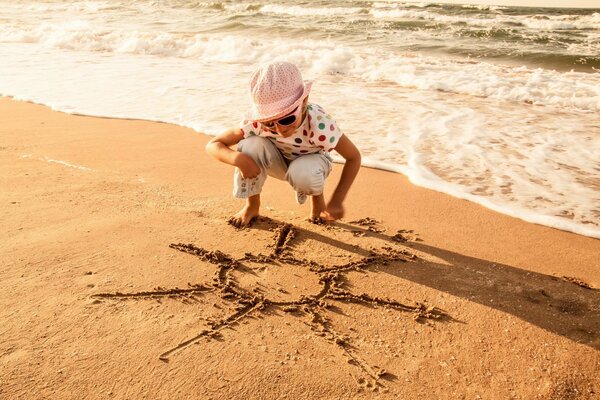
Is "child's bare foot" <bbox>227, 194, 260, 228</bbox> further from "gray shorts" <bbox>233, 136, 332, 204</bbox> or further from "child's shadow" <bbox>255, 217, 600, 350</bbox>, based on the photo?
"child's shadow" <bbox>255, 217, 600, 350</bbox>

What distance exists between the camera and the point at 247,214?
290 cm

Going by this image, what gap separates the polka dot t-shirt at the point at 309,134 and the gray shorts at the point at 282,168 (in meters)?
0.04

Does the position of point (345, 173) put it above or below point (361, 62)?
above

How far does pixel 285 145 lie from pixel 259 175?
220 mm

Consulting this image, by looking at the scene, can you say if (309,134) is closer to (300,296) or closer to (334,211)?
(334,211)

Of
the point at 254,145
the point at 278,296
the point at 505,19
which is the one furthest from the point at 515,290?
the point at 505,19

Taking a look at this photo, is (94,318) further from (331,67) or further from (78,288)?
(331,67)

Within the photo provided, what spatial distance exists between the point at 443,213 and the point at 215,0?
54.0 ft

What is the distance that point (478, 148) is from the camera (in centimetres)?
411

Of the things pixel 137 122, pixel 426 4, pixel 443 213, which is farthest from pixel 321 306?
pixel 426 4

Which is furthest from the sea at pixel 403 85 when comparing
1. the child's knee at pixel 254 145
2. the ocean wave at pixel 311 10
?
the ocean wave at pixel 311 10

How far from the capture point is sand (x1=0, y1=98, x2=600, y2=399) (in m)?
1.72

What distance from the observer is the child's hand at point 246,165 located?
2569 mm

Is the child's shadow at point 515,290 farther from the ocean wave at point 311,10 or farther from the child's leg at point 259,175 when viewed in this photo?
the ocean wave at point 311,10
